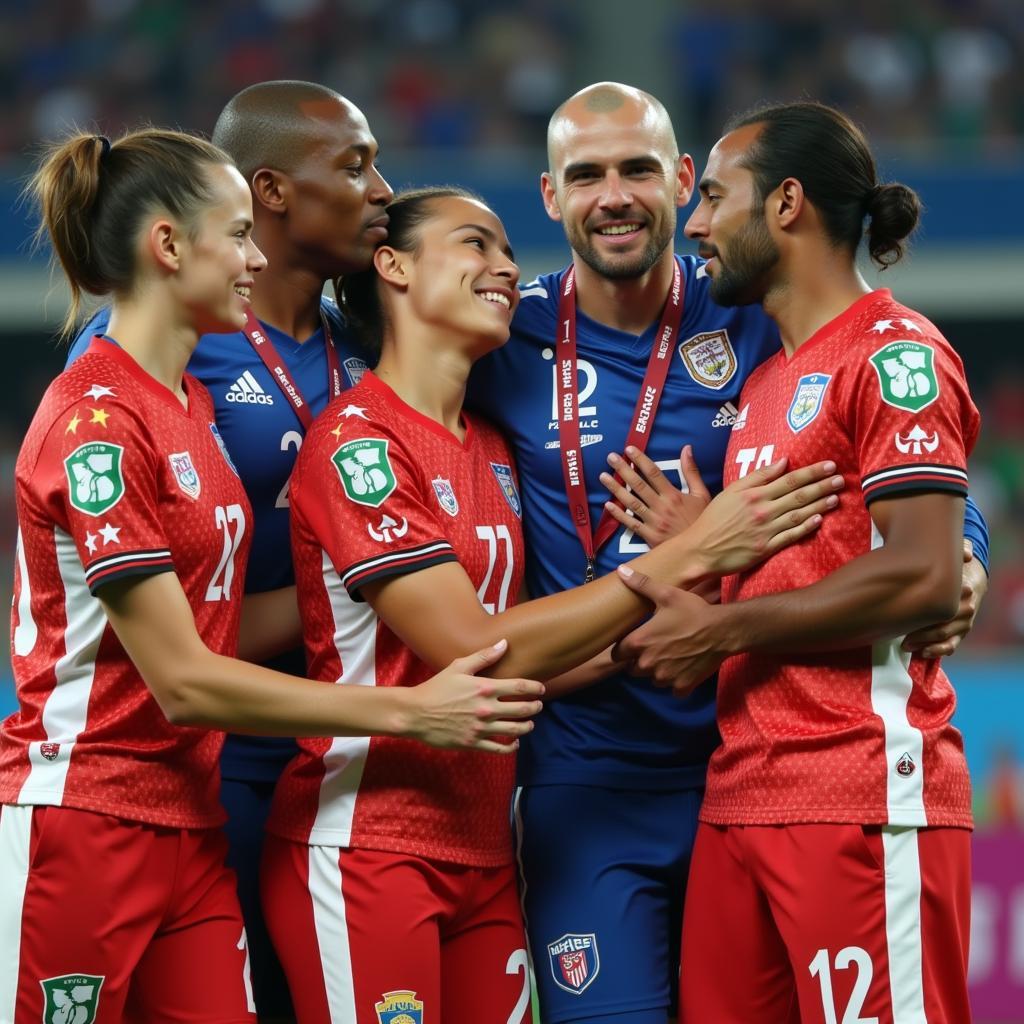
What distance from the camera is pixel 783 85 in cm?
1464

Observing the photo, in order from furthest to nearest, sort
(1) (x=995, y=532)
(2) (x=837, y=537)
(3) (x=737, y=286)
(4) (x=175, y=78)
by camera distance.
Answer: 1. (4) (x=175, y=78)
2. (1) (x=995, y=532)
3. (3) (x=737, y=286)
4. (2) (x=837, y=537)

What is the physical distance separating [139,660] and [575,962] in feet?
4.24

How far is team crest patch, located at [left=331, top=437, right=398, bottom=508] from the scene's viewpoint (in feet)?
11.5

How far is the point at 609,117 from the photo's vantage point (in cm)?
418

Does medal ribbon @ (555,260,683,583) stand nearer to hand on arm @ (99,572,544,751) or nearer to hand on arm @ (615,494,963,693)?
hand on arm @ (615,494,963,693)

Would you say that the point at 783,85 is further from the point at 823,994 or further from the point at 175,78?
the point at 823,994

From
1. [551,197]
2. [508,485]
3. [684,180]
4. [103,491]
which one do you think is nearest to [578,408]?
[508,485]

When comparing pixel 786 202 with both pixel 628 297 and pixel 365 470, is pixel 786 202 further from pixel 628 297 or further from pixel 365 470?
pixel 365 470

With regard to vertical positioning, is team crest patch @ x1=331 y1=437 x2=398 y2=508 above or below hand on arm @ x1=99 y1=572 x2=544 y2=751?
above

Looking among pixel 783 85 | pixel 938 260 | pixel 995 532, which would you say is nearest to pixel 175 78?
pixel 783 85

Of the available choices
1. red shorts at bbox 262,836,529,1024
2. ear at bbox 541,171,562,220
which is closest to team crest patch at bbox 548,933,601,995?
red shorts at bbox 262,836,529,1024

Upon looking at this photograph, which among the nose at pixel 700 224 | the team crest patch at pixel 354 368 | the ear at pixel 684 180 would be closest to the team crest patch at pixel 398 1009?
the team crest patch at pixel 354 368

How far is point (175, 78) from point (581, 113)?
11250 millimetres

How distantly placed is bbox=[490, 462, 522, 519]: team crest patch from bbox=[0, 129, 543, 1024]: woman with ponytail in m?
0.60
